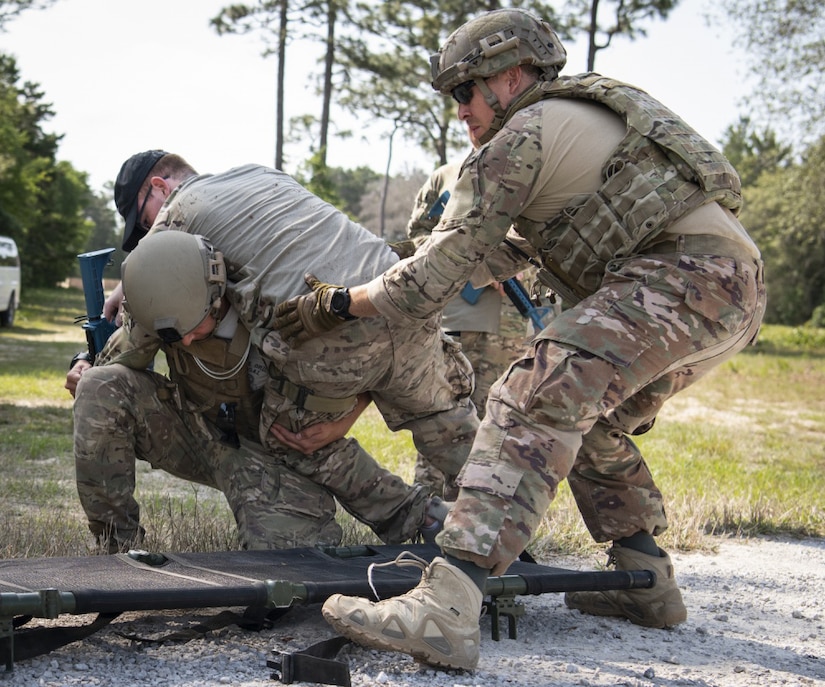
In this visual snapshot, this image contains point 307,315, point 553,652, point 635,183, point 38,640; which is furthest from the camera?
point 307,315

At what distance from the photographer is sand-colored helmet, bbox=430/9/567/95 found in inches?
126

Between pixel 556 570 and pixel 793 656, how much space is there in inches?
31.1

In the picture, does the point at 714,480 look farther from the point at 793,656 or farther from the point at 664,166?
the point at 664,166

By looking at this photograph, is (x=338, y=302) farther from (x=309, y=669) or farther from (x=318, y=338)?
(x=309, y=669)

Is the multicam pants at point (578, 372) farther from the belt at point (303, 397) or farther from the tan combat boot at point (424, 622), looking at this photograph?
the belt at point (303, 397)

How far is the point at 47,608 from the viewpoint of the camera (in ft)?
8.32

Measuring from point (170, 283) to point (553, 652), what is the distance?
175cm

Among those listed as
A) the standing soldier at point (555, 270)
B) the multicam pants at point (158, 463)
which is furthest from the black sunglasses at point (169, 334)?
the standing soldier at point (555, 270)

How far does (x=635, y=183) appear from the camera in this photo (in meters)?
3.05

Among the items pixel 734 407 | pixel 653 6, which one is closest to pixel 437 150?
pixel 653 6

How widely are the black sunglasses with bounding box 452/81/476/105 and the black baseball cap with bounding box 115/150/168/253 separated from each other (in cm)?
154

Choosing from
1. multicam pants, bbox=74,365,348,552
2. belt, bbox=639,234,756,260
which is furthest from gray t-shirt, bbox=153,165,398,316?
belt, bbox=639,234,756,260

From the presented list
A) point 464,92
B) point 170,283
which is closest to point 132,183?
point 170,283

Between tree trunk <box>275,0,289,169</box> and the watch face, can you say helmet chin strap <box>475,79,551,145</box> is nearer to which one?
the watch face
